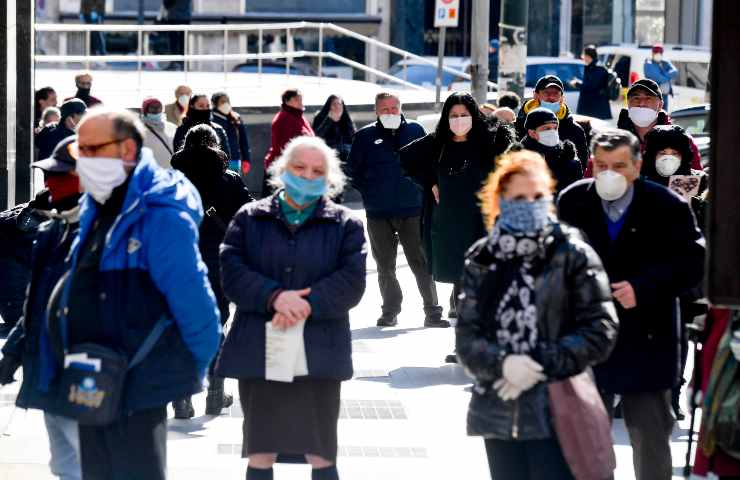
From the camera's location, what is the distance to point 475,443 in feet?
27.1

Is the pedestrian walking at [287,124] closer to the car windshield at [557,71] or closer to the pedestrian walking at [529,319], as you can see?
the pedestrian walking at [529,319]

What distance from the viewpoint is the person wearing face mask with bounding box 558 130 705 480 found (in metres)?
6.43

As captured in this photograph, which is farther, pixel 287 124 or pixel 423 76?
pixel 423 76

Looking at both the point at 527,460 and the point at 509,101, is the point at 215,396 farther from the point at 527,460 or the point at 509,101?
the point at 509,101

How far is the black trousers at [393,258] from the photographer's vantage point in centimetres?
1192

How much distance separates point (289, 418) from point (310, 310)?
16.3 inches

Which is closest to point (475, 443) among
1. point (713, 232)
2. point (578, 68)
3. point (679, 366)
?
point (679, 366)


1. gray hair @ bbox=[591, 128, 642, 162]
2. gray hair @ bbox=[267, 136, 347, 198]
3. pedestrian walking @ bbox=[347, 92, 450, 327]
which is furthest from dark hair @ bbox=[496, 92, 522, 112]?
gray hair @ bbox=[267, 136, 347, 198]

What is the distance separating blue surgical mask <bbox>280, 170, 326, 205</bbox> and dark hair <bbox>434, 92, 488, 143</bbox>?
12.6 feet

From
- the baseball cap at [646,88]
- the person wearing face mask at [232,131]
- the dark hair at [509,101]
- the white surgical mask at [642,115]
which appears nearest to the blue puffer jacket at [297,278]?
the white surgical mask at [642,115]

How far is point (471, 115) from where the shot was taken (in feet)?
32.9

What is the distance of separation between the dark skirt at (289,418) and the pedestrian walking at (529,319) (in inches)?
33.2

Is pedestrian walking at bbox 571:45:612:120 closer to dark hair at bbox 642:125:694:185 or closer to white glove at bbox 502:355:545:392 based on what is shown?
dark hair at bbox 642:125:694:185

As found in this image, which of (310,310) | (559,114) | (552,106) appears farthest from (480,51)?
(310,310)
